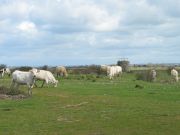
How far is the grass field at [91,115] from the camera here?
19625mm

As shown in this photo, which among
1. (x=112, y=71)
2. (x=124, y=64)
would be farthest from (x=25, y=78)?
(x=124, y=64)

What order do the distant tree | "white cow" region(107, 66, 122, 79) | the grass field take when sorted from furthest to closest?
the distant tree, "white cow" region(107, 66, 122, 79), the grass field

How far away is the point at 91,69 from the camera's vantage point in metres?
86.4

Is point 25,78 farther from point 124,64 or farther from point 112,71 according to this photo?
point 124,64

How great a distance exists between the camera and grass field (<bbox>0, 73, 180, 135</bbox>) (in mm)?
19625

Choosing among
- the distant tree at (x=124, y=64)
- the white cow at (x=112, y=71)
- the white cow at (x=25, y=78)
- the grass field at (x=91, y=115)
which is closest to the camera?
the grass field at (x=91, y=115)

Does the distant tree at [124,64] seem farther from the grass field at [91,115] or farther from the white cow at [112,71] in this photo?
the grass field at [91,115]

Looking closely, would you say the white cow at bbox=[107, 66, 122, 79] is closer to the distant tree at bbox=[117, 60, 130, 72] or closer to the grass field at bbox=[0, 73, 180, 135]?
the distant tree at bbox=[117, 60, 130, 72]

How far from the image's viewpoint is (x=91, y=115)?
A: 23922mm

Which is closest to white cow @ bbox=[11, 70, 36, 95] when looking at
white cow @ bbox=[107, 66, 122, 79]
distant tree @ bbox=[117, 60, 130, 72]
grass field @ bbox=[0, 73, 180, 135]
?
grass field @ bbox=[0, 73, 180, 135]

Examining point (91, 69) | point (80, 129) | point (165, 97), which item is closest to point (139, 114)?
point (80, 129)

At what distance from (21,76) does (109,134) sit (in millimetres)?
20444

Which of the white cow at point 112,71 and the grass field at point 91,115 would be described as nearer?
the grass field at point 91,115

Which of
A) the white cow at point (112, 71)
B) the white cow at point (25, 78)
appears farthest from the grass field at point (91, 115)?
the white cow at point (112, 71)
